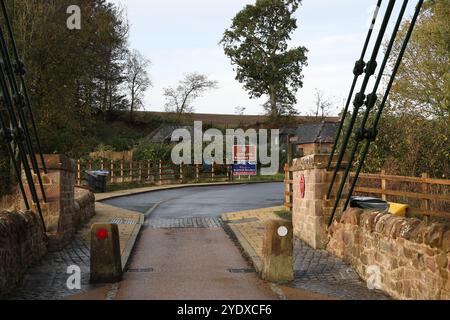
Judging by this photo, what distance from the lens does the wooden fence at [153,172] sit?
33.6 meters

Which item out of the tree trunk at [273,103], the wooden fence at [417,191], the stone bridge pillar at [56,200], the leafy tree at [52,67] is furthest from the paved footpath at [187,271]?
the tree trunk at [273,103]

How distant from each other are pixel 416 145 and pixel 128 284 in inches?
491

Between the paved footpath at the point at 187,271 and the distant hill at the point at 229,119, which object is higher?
the distant hill at the point at 229,119

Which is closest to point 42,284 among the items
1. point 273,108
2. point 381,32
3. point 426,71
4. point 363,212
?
point 363,212

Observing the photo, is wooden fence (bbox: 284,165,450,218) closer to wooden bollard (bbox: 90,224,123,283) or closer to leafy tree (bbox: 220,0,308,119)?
wooden bollard (bbox: 90,224,123,283)

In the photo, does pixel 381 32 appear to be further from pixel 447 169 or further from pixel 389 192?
pixel 447 169

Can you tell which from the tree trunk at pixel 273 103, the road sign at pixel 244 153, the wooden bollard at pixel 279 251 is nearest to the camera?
the wooden bollard at pixel 279 251

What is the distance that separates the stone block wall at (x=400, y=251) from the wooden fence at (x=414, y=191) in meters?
3.44

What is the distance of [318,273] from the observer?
9227 mm

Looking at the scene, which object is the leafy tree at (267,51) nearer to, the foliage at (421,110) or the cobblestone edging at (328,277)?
the foliage at (421,110)

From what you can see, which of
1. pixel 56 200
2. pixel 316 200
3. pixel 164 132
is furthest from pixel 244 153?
pixel 56 200

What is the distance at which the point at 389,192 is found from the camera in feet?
45.9

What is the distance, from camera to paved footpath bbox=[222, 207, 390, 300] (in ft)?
26.1

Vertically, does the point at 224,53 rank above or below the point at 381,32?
above
